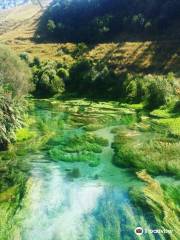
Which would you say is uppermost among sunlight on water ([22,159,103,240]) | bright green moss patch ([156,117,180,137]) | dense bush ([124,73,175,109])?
dense bush ([124,73,175,109])

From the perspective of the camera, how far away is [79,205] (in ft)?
106

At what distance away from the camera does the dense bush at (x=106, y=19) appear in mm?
119562

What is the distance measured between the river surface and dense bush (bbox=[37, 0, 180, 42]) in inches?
3286

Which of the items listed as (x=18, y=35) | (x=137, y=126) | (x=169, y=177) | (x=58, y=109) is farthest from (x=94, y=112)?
(x=18, y=35)

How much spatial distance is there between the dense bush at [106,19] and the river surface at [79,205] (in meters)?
83.5

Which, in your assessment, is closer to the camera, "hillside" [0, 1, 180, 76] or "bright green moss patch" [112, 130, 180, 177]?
"bright green moss patch" [112, 130, 180, 177]

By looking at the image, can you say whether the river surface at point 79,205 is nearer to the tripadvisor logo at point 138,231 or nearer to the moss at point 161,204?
the tripadvisor logo at point 138,231

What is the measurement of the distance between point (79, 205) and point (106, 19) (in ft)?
348

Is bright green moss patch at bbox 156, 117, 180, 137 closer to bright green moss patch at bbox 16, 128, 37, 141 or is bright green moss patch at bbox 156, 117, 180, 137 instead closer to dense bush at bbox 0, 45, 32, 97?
bright green moss patch at bbox 16, 128, 37, 141

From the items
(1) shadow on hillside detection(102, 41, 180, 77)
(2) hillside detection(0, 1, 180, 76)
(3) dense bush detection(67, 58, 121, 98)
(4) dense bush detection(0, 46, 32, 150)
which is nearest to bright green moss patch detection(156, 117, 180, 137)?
(4) dense bush detection(0, 46, 32, 150)

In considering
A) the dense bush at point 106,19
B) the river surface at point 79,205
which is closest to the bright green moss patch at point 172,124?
the river surface at point 79,205

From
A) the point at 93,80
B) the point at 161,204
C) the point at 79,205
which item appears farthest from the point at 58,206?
the point at 93,80

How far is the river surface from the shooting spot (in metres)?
27.8

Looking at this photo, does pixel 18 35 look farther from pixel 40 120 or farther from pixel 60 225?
pixel 60 225
